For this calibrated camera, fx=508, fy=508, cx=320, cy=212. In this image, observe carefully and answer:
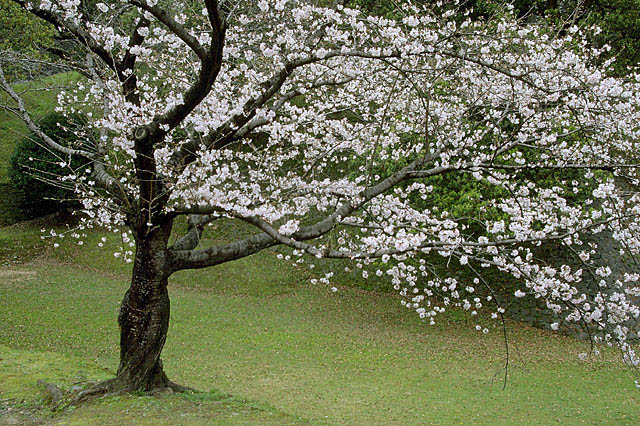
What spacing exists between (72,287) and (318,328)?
24.3ft

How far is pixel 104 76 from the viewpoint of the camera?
677 centimetres

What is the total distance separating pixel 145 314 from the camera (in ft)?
20.4

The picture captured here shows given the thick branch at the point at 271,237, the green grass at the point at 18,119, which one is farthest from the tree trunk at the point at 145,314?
the green grass at the point at 18,119

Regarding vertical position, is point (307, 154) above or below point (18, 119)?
below

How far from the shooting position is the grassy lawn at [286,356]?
734 centimetres

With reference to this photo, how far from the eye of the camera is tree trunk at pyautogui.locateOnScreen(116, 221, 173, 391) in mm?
6113

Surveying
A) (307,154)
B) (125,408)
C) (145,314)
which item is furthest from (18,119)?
(125,408)

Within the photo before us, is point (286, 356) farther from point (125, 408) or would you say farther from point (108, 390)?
point (125, 408)

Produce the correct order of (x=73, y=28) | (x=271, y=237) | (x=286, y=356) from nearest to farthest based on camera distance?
(x=271, y=237) → (x=73, y=28) → (x=286, y=356)

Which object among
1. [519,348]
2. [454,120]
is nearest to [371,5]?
[454,120]

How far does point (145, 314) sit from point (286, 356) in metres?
4.85

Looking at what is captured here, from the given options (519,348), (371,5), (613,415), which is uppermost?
(371,5)

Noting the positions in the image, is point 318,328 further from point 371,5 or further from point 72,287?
point 371,5

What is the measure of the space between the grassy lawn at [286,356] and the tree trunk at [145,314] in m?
0.44
